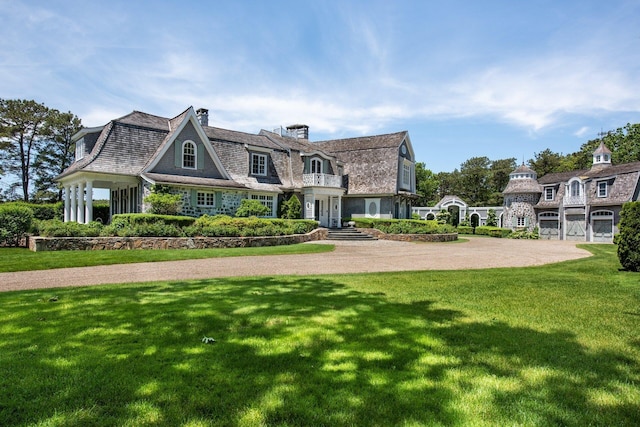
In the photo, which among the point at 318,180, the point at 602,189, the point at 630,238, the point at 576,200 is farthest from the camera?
the point at 576,200

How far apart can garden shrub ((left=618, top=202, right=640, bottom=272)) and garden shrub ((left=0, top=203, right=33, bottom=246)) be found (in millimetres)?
21386

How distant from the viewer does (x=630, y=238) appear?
36.0 ft

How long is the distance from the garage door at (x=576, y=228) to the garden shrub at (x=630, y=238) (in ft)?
90.0

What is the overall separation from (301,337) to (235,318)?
1.13 metres

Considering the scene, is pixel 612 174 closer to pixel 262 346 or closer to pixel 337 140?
pixel 337 140

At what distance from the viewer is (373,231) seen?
1056 inches

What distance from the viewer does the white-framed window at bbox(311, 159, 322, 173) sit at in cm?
2916

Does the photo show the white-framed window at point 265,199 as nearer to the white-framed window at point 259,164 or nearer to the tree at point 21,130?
the white-framed window at point 259,164

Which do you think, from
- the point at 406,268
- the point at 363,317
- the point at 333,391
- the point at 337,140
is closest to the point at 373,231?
the point at 337,140

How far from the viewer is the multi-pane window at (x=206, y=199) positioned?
2210 centimetres

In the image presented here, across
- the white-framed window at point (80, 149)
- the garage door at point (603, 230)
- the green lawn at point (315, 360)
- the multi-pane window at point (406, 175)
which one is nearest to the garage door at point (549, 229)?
the garage door at point (603, 230)

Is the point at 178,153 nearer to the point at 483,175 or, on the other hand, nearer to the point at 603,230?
the point at 603,230

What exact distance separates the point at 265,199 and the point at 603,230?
29.0 meters

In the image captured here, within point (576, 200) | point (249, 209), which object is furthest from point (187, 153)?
point (576, 200)
